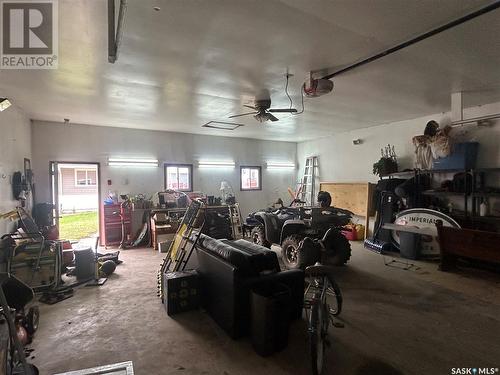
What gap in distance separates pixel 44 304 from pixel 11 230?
1903 mm

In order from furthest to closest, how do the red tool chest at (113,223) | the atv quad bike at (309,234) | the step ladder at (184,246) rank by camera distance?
the red tool chest at (113,223) < the atv quad bike at (309,234) < the step ladder at (184,246)

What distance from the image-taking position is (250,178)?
9062 millimetres

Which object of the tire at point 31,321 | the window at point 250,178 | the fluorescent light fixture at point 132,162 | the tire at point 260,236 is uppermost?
the fluorescent light fixture at point 132,162

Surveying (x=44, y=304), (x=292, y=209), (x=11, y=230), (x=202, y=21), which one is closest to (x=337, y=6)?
(x=202, y=21)

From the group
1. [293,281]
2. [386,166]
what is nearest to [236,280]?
[293,281]

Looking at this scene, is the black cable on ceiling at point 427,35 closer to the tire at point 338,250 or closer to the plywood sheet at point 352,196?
the tire at point 338,250

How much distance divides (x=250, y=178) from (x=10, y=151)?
20.0 ft

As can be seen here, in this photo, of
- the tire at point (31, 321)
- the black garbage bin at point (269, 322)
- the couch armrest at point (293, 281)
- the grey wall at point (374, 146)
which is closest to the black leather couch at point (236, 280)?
the couch armrest at point (293, 281)

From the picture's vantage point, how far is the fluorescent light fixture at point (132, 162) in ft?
22.5

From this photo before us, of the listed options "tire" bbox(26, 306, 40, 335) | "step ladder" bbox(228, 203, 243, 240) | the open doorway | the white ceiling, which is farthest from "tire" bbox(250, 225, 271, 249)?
the open doorway

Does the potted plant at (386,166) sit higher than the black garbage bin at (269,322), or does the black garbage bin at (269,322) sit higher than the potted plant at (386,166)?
the potted plant at (386,166)

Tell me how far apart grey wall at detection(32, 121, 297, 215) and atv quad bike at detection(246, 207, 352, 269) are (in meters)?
3.48

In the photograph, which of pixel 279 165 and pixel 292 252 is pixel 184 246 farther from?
pixel 279 165

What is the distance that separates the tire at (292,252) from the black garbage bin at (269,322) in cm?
179
